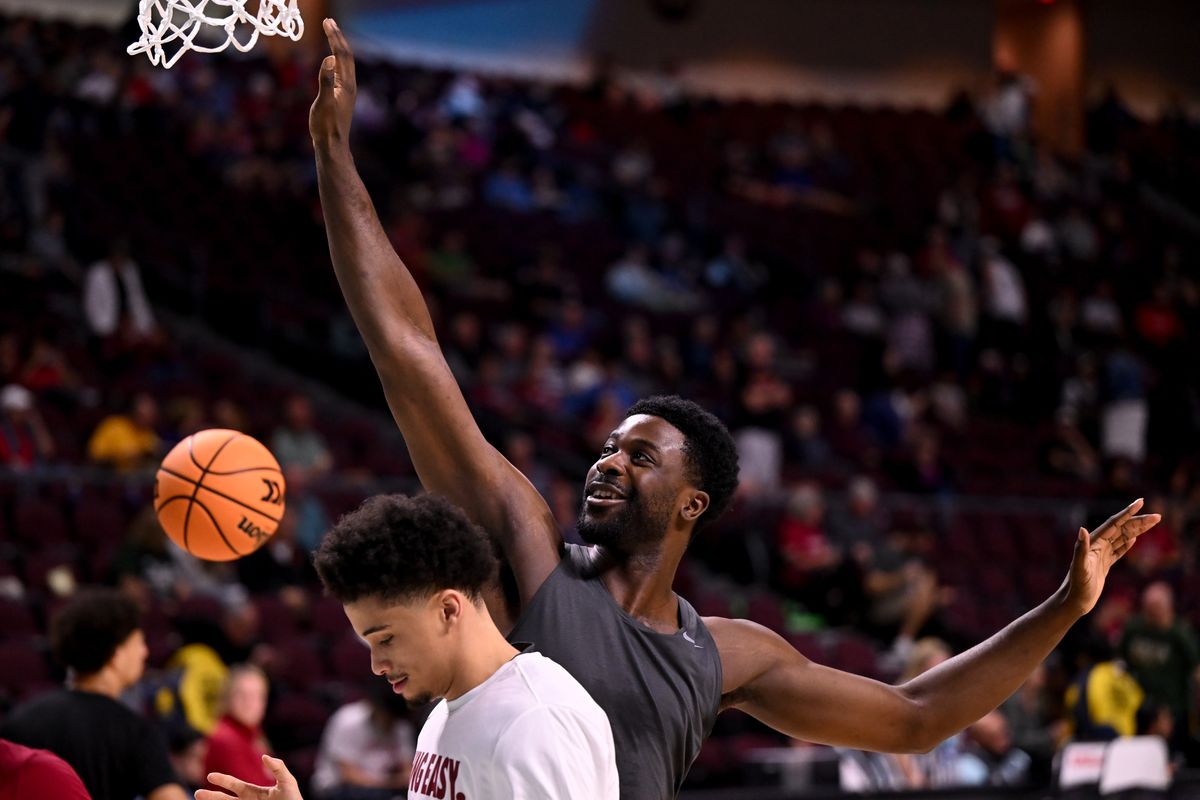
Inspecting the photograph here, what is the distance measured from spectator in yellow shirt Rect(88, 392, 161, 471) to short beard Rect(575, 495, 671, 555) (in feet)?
23.6

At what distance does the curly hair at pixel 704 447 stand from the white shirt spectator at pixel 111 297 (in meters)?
8.89

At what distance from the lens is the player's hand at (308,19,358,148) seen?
9.42 feet

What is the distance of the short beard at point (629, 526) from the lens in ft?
9.49

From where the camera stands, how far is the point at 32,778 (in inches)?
123

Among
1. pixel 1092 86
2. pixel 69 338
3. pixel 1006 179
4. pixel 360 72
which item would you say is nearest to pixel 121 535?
pixel 69 338

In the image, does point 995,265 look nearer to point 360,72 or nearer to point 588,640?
point 360,72

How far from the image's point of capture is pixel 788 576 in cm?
1106

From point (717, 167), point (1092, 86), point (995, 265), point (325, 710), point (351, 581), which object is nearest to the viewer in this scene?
point (351, 581)

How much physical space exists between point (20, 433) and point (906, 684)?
24.0ft

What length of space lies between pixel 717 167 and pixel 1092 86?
8.38 metres

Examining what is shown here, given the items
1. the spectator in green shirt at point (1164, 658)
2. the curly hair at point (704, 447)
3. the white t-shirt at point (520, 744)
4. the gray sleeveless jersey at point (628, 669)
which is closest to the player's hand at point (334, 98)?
the curly hair at point (704, 447)

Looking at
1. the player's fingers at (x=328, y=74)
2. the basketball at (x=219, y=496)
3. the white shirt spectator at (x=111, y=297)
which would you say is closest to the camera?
the player's fingers at (x=328, y=74)

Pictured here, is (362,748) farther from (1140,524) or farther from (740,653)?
(1140,524)

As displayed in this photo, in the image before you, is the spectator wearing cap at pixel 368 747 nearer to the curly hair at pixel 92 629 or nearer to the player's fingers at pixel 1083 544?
the curly hair at pixel 92 629
